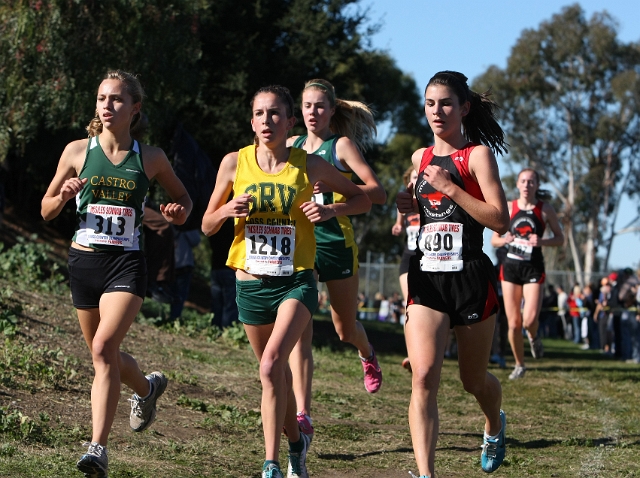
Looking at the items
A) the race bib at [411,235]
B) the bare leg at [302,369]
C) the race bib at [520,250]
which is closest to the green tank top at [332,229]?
the bare leg at [302,369]

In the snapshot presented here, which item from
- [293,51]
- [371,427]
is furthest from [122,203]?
[293,51]

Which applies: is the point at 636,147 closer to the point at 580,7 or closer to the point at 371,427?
the point at 580,7

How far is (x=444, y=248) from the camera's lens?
5.18 metres

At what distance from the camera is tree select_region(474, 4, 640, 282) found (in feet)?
127

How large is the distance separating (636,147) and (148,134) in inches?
1202

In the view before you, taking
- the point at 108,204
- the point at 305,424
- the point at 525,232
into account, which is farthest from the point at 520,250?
the point at 108,204

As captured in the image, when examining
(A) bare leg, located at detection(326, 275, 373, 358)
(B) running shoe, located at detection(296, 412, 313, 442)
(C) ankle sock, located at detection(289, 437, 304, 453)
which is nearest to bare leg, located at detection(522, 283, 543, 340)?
(A) bare leg, located at detection(326, 275, 373, 358)

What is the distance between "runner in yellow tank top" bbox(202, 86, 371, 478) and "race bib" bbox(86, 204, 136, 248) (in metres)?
0.47

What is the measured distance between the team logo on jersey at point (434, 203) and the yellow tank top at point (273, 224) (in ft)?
2.13

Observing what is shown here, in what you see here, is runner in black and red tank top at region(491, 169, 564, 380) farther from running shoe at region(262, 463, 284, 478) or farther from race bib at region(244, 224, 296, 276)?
running shoe at region(262, 463, 284, 478)

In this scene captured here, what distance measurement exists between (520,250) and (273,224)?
5.92 meters

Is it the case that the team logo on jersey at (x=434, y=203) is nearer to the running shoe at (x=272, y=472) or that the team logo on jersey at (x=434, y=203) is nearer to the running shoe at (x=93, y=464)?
the running shoe at (x=272, y=472)

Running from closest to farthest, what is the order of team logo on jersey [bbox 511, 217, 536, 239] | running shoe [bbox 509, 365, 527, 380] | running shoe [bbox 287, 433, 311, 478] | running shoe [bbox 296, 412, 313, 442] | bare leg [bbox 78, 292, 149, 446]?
bare leg [bbox 78, 292, 149, 446]
running shoe [bbox 287, 433, 311, 478]
running shoe [bbox 296, 412, 313, 442]
team logo on jersey [bbox 511, 217, 536, 239]
running shoe [bbox 509, 365, 527, 380]

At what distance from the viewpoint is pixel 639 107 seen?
37969 mm
